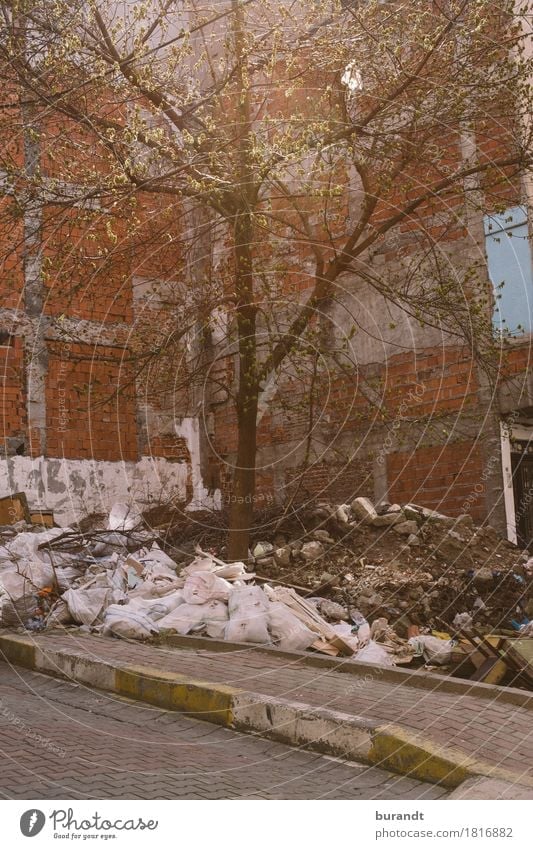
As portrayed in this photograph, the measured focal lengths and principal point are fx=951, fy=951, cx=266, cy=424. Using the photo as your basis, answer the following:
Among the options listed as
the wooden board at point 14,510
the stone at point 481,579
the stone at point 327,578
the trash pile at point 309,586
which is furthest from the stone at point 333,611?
the wooden board at point 14,510

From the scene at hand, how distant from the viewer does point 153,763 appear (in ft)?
14.4

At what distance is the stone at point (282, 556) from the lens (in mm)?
10531

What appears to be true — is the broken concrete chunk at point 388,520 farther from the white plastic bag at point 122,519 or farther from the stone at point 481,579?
the white plastic bag at point 122,519

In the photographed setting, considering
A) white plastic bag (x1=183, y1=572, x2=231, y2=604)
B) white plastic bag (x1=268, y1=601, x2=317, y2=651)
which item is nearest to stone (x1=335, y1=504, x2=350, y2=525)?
white plastic bag (x1=183, y1=572, x2=231, y2=604)

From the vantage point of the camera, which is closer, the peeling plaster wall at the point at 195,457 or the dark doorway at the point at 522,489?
the dark doorway at the point at 522,489

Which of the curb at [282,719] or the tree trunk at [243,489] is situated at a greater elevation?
the tree trunk at [243,489]

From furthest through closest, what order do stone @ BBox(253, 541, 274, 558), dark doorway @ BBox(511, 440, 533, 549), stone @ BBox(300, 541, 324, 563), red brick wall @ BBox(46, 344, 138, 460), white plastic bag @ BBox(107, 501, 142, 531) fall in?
red brick wall @ BBox(46, 344, 138, 460) < white plastic bag @ BBox(107, 501, 142, 531) < dark doorway @ BBox(511, 440, 533, 549) < stone @ BBox(253, 541, 274, 558) < stone @ BBox(300, 541, 324, 563)

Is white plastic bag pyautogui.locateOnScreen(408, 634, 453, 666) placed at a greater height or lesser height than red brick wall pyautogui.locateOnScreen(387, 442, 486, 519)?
lesser

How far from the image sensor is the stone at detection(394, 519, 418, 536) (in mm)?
10875

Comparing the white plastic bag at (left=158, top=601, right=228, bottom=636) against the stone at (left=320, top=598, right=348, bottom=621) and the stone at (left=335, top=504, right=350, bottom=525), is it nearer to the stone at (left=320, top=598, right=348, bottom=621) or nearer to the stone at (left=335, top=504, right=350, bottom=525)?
the stone at (left=320, top=598, right=348, bottom=621)

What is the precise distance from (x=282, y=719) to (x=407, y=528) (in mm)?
5992

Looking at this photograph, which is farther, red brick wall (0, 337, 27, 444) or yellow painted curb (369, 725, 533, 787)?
red brick wall (0, 337, 27, 444)

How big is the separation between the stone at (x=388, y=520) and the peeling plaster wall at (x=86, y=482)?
14.4ft
